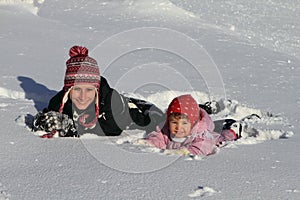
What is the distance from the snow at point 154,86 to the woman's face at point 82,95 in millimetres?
356

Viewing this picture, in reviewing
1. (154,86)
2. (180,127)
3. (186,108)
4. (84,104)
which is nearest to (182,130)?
(180,127)

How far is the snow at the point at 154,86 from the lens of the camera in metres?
2.77

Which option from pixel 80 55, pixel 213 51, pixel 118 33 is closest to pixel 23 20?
pixel 118 33

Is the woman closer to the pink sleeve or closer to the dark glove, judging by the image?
the dark glove

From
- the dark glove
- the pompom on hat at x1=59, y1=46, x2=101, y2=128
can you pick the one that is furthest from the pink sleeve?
the dark glove

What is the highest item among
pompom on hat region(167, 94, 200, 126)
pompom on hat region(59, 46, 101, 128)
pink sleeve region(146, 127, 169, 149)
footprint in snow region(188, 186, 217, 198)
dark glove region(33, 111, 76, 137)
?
pompom on hat region(59, 46, 101, 128)

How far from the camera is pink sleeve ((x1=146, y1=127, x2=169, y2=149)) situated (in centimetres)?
381

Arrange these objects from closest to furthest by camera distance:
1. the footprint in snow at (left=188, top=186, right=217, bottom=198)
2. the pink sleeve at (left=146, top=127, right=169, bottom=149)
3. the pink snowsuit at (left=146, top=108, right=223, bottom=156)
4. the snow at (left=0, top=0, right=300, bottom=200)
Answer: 1. the footprint in snow at (left=188, top=186, right=217, bottom=198)
2. the snow at (left=0, top=0, right=300, bottom=200)
3. the pink snowsuit at (left=146, top=108, right=223, bottom=156)
4. the pink sleeve at (left=146, top=127, right=169, bottom=149)

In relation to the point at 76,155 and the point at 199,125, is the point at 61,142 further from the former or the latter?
the point at 199,125

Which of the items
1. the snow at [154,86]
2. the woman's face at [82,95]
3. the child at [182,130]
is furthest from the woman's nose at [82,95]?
the child at [182,130]

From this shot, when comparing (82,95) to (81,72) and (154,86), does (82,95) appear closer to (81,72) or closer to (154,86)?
(81,72)

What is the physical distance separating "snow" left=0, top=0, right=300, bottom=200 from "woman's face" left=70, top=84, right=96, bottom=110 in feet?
1.17

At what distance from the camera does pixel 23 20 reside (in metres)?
9.34

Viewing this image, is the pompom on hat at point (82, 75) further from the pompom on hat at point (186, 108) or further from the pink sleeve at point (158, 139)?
the pompom on hat at point (186, 108)
